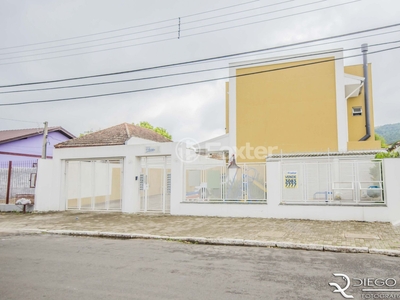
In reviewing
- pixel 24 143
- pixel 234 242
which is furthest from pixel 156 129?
pixel 234 242

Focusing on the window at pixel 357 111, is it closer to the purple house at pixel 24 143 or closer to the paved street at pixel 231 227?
the paved street at pixel 231 227

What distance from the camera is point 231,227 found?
10461 mm

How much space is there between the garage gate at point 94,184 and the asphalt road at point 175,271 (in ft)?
23.8

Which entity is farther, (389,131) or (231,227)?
(389,131)

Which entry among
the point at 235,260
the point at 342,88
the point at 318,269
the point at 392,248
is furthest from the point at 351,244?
the point at 342,88

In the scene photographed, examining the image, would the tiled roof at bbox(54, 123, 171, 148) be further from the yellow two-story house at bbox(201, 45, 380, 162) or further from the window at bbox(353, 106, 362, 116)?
the window at bbox(353, 106, 362, 116)

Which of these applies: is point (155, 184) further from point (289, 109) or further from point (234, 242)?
point (289, 109)

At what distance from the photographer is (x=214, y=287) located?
187 inches

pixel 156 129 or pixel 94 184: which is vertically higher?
pixel 156 129

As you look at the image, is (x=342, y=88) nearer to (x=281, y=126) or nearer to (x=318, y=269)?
(x=281, y=126)

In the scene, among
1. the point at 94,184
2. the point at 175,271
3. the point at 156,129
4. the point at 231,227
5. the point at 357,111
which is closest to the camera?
the point at 175,271

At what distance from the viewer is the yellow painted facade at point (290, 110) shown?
57.1ft

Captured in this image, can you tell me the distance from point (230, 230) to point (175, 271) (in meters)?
4.52

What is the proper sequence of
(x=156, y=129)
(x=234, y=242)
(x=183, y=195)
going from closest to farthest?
(x=234, y=242) < (x=183, y=195) < (x=156, y=129)
